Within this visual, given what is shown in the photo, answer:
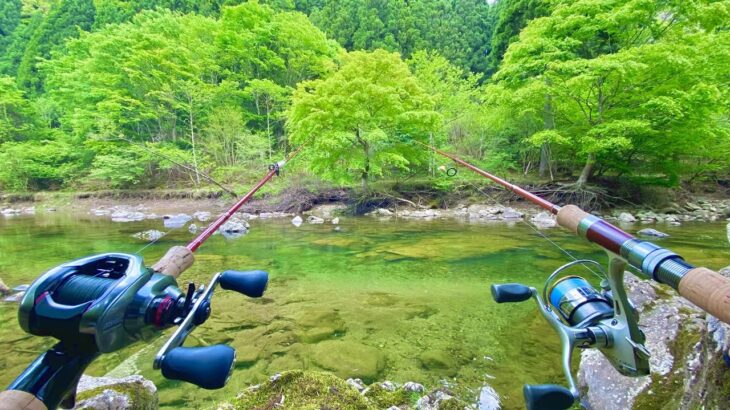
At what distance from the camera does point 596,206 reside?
1362cm

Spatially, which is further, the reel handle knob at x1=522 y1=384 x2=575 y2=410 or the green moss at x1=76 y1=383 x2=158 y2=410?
the green moss at x1=76 y1=383 x2=158 y2=410

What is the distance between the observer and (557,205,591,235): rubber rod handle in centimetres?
151

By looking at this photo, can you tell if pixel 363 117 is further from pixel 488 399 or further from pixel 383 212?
pixel 488 399

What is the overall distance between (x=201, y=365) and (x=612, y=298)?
1.53m

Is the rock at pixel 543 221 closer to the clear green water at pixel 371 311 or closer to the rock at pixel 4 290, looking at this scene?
the clear green water at pixel 371 311

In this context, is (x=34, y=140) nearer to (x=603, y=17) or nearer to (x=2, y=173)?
(x=2, y=173)

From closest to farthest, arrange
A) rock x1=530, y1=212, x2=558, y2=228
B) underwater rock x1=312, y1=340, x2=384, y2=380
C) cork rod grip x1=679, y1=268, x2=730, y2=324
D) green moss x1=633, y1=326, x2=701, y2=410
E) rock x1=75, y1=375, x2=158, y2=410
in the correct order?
1. cork rod grip x1=679, y1=268, x2=730, y2=324
2. rock x1=75, y1=375, x2=158, y2=410
3. green moss x1=633, y1=326, x2=701, y2=410
4. underwater rock x1=312, y1=340, x2=384, y2=380
5. rock x1=530, y1=212, x2=558, y2=228

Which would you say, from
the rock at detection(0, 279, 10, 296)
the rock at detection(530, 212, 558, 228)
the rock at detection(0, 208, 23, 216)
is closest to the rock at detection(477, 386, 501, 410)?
the rock at detection(0, 279, 10, 296)

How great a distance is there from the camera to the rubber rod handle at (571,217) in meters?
1.51

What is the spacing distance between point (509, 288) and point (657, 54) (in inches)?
520

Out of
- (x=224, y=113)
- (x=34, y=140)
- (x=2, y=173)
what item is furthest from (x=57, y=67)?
(x=224, y=113)

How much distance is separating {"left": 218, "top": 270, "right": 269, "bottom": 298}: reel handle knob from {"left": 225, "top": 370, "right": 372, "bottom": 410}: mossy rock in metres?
1.19

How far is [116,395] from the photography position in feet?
6.38

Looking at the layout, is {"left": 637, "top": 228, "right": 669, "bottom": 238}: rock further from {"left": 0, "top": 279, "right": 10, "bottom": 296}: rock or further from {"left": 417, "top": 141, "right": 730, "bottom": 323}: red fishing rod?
{"left": 0, "top": 279, "right": 10, "bottom": 296}: rock
